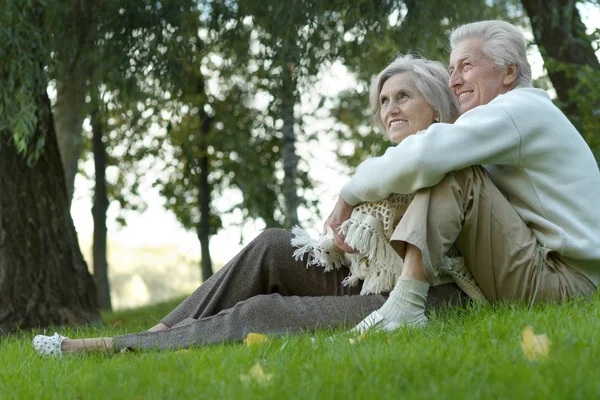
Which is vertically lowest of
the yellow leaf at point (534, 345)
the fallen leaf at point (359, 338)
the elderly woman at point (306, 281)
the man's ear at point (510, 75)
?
the yellow leaf at point (534, 345)

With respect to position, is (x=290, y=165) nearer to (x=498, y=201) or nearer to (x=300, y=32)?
(x=300, y=32)

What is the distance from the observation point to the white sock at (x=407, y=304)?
333 centimetres

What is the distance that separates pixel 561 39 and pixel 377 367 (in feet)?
20.4

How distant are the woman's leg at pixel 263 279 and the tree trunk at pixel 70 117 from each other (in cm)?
503

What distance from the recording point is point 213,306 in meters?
3.83

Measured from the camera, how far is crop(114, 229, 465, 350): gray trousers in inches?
139

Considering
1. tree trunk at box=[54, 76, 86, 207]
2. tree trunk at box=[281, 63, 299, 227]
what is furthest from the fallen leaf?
tree trunk at box=[281, 63, 299, 227]

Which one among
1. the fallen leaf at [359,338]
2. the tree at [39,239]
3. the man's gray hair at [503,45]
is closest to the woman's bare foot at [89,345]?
the fallen leaf at [359,338]

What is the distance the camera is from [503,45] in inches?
146

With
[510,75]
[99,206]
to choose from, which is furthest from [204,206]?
[510,75]

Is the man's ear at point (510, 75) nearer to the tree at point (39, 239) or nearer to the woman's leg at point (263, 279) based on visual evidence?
the woman's leg at point (263, 279)

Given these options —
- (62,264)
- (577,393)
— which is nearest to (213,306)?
(577,393)

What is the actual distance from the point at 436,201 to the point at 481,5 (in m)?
5.39

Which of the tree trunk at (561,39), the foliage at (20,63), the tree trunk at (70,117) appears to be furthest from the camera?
the tree trunk at (70,117)
